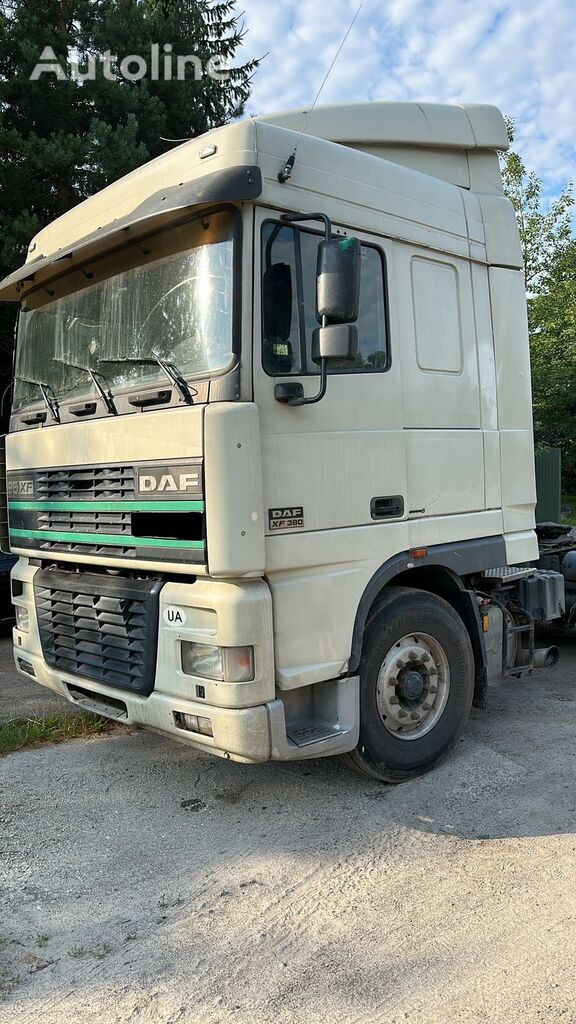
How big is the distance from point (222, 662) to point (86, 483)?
129 centimetres

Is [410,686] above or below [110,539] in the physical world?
below

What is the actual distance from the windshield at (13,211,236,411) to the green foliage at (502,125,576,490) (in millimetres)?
13732

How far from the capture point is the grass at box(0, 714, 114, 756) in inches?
193

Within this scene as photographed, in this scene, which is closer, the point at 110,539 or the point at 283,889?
the point at 283,889

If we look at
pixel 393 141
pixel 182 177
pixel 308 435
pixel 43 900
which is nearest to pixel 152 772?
pixel 43 900

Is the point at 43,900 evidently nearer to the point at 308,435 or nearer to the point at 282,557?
the point at 282,557

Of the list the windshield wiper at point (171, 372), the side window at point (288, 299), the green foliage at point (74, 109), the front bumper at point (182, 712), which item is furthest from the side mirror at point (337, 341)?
the green foliage at point (74, 109)

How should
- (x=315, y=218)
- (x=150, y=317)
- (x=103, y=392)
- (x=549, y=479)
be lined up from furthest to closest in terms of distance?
(x=549, y=479), (x=103, y=392), (x=150, y=317), (x=315, y=218)

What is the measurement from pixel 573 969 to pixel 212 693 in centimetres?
173

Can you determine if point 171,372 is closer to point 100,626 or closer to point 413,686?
point 100,626

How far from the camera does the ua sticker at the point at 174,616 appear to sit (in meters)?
3.59

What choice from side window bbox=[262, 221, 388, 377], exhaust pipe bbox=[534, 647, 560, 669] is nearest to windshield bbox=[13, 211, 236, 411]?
side window bbox=[262, 221, 388, 377]

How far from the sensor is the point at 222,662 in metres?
3.44

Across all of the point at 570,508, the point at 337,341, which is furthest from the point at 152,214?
the point at 570,508
